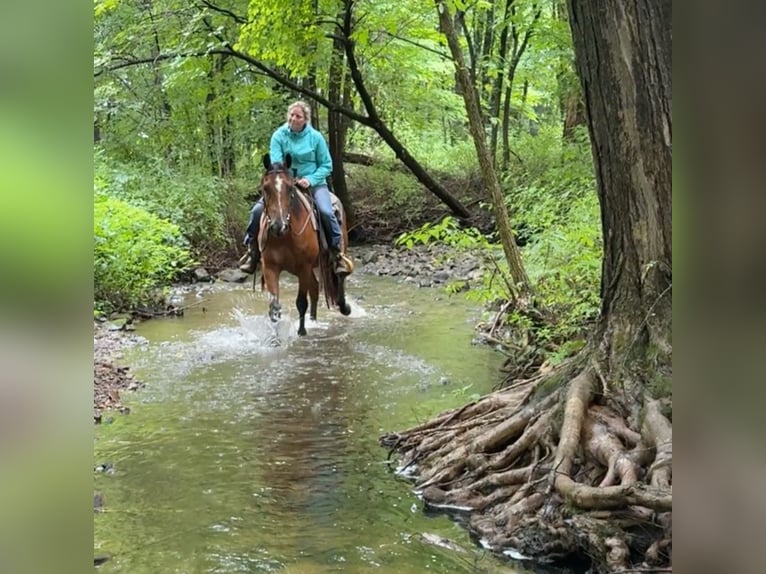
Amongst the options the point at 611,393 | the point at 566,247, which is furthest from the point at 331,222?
the point at 611,393

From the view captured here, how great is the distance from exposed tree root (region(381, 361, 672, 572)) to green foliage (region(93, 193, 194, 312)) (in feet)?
22.1

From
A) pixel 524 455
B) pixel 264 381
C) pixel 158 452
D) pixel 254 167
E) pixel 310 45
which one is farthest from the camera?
pixel 254 167

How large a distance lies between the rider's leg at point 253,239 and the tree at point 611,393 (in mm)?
5456

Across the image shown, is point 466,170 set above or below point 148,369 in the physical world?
above

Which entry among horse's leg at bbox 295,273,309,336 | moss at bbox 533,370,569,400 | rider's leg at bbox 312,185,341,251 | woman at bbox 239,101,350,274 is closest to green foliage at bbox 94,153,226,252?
woman at bbox 239,101,350,274

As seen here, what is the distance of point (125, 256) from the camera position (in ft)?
36.4

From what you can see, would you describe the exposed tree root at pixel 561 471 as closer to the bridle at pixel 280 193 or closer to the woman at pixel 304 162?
the bridle at pixel 280 193

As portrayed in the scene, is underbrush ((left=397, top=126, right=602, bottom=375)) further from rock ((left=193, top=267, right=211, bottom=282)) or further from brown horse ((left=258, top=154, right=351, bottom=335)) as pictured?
rock ((left=193, top=267, right=211, bottom=282))
